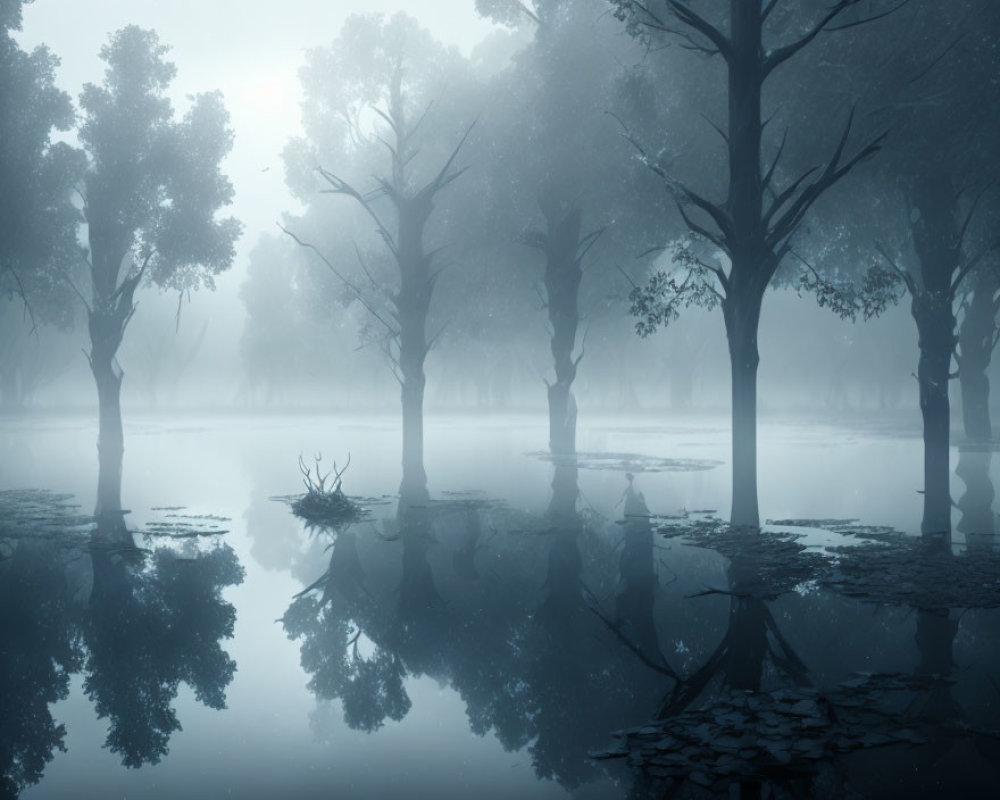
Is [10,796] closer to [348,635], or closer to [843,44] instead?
[348,635]

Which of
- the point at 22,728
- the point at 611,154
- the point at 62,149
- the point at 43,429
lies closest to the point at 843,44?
the point at 611,154

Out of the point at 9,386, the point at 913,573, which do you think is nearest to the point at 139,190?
the point at 913,573

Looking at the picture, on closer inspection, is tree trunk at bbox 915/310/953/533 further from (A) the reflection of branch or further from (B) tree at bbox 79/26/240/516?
(B) tree at bbox 79/26/240/516

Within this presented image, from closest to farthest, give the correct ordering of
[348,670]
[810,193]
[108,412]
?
[348,670]
[810,193]
[108,412]

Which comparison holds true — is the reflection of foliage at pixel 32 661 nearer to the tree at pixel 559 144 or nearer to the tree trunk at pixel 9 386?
the tree at pixel 559 144

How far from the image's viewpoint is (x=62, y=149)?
3319 centimetres

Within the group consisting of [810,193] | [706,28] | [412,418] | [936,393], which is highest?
[706,28]

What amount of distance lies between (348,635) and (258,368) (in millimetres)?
94691

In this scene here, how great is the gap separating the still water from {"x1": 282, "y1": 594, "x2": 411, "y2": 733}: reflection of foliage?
0.03 meters

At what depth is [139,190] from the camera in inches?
1446

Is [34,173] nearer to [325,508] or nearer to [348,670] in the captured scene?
[325,508]

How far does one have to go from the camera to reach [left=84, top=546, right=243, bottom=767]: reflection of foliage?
7.91 metres

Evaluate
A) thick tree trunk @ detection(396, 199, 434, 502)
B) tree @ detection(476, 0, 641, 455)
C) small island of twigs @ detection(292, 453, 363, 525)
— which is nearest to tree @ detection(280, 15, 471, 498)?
thick tree trunk @ detection(396, 199, 434, 502)

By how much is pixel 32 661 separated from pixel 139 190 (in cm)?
3070
